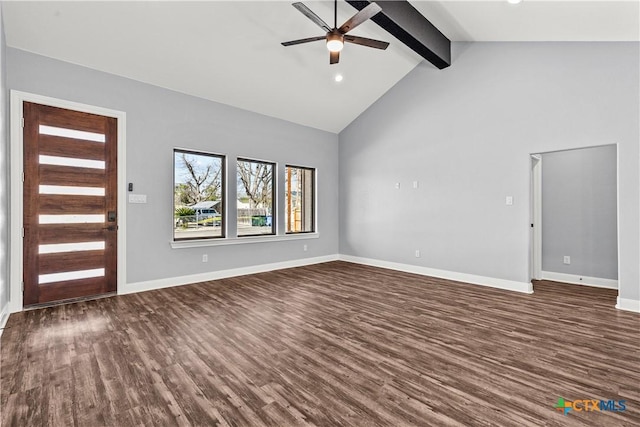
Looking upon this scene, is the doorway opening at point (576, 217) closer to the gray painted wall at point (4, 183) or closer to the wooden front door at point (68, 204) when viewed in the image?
the wooden front door at point (68, 204)

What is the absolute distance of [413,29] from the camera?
4379 millimetres

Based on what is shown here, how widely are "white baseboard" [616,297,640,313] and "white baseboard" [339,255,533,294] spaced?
94 cm

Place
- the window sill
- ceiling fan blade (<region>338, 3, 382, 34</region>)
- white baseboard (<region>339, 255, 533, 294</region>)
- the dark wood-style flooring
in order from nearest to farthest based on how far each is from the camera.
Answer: the dark wood-style flooring → ceiling fan blade (<region>338, 3, 382, 34</region>) → white baseboard (<region>339, 255, 533, 294</region>) → the window sill

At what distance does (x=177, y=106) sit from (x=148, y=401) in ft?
14.0

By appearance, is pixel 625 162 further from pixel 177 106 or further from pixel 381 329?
pixel 177 106

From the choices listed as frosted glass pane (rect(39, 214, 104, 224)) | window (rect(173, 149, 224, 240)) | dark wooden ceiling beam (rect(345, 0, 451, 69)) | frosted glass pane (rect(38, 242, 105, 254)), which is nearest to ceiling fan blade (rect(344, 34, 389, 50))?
dark wooden ceiling beam (rect(345, 0, 451, 69))

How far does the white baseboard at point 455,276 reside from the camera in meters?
4.57

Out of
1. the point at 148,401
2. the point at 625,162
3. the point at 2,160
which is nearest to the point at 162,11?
the point at 2,160

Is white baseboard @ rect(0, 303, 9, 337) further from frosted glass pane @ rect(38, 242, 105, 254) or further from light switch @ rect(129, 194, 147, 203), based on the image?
light switch @ rect(129, 194, 147, 203)

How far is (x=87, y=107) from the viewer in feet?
13.4

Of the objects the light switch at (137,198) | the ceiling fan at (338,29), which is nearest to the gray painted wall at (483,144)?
the ceiling fan at (338,29)

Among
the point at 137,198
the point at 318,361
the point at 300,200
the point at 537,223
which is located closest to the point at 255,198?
the point at 300,200

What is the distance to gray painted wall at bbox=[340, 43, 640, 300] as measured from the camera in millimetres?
3816

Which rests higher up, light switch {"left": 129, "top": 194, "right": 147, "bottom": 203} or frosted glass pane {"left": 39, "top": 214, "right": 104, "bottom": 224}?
light switch {"left": 129, "top": 194, "right": 147, "bottom": 203}
